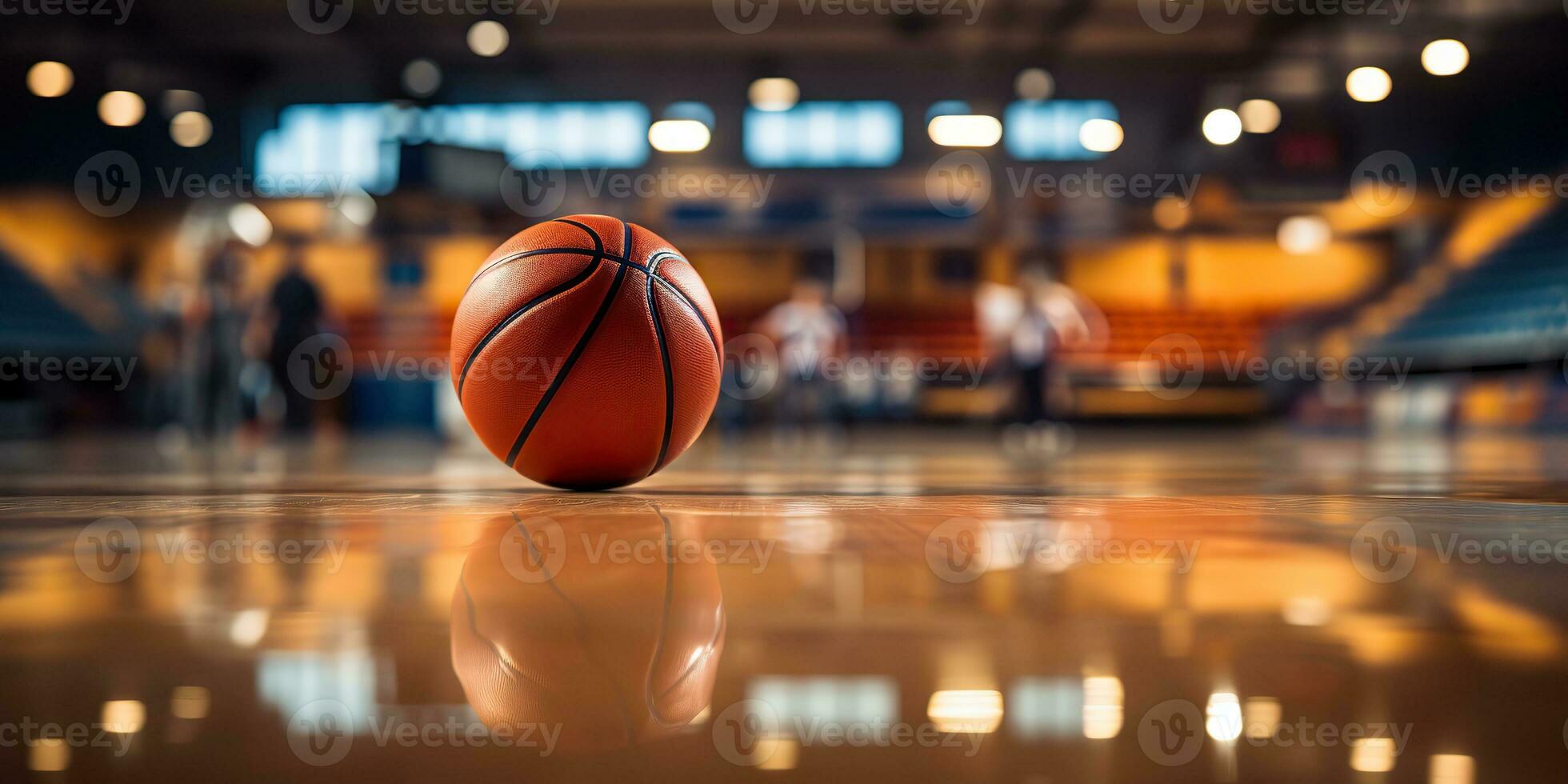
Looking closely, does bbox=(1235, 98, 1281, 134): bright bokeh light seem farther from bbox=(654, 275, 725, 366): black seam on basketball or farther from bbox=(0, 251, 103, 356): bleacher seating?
bbox=(0, 251, 103, 356): bleacher seating

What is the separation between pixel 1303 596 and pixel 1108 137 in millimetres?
11896

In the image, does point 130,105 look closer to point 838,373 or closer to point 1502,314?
point 838,373

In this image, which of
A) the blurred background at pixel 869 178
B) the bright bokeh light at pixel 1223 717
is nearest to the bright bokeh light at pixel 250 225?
the blurred background at pixel 869 178

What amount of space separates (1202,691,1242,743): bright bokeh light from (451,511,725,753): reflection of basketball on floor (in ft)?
1.00

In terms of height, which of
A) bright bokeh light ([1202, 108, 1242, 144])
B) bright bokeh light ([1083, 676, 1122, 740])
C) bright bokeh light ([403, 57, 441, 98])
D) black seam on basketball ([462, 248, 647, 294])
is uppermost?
bright bokeh light ([403, 57, 441, 98])

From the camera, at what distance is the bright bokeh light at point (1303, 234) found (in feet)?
42.2

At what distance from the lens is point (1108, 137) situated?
12000 mm

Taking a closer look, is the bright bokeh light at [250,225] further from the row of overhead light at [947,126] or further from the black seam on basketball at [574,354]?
the black seam on basketball at [574,354]

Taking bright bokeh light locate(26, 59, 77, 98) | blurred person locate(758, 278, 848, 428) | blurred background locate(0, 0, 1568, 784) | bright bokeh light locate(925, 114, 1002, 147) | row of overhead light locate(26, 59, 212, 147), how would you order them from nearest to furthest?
blurred background locate(0, 0, 1568, 784)
blurred person locate(758, 278, 848, 428)
bright bokeh light locate(925, 114, 1002, 147)
bright bokeh light locate(26, 59, 77, 98)
row of overhead light locate(26, 59, 212, 147)

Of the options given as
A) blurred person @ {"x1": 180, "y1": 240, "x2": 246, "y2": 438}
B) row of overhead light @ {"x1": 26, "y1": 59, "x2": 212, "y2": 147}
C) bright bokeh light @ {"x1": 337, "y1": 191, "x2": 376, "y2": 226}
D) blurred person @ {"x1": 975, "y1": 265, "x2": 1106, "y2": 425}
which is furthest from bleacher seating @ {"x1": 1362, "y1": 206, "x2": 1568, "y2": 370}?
row of overhead light @ {"x1": 26, "y1": 59, "x2": 212, "y2": 147}

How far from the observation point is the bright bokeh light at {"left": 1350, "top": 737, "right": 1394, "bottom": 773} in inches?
21.5

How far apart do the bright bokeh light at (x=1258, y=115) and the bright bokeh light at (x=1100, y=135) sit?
1.30m

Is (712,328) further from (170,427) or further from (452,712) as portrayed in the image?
(170,427)

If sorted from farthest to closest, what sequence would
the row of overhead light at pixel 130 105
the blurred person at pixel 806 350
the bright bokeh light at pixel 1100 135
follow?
the bright bokeh light at pixel 1100 135 < the row of overhead light at pixel 130 105 < the blurred person at pixel 806 350
